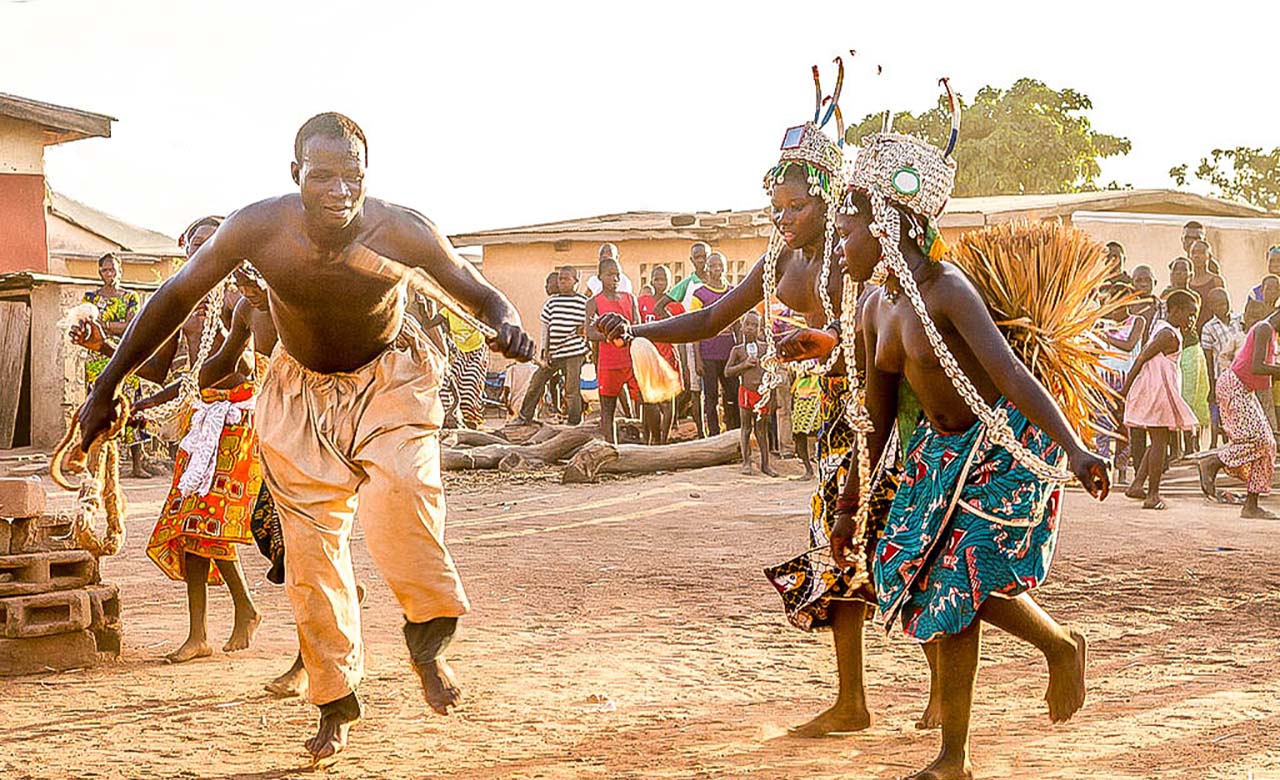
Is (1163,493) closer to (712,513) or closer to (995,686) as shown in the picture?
(712,513)

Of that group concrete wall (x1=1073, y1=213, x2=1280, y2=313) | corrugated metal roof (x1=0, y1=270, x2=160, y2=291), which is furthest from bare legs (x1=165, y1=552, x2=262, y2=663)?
concrete wall (x1=1073, y1=213, x2=1280, y2=313)

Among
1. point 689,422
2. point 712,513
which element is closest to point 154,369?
point 712,513

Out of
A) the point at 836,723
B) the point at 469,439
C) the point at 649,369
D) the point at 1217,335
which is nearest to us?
the point at 836,723

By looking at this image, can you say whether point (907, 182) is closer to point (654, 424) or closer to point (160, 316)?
point (160, 316)

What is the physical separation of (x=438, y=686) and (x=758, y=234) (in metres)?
14.9

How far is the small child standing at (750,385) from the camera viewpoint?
12359 millimetres

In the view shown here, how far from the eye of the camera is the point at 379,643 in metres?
6.06

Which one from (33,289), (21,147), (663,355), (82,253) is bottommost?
(663,355)

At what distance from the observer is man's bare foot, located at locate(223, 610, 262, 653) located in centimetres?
587

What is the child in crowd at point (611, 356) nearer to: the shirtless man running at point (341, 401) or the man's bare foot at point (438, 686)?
the shirtless man running at point (341, 401)

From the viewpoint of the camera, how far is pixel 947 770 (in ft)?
12.5

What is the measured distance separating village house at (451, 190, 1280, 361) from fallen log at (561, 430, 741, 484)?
3612 millimetres

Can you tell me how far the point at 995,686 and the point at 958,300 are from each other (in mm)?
1814

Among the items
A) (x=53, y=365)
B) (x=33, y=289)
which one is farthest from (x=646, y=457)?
(x=33, y=289)
